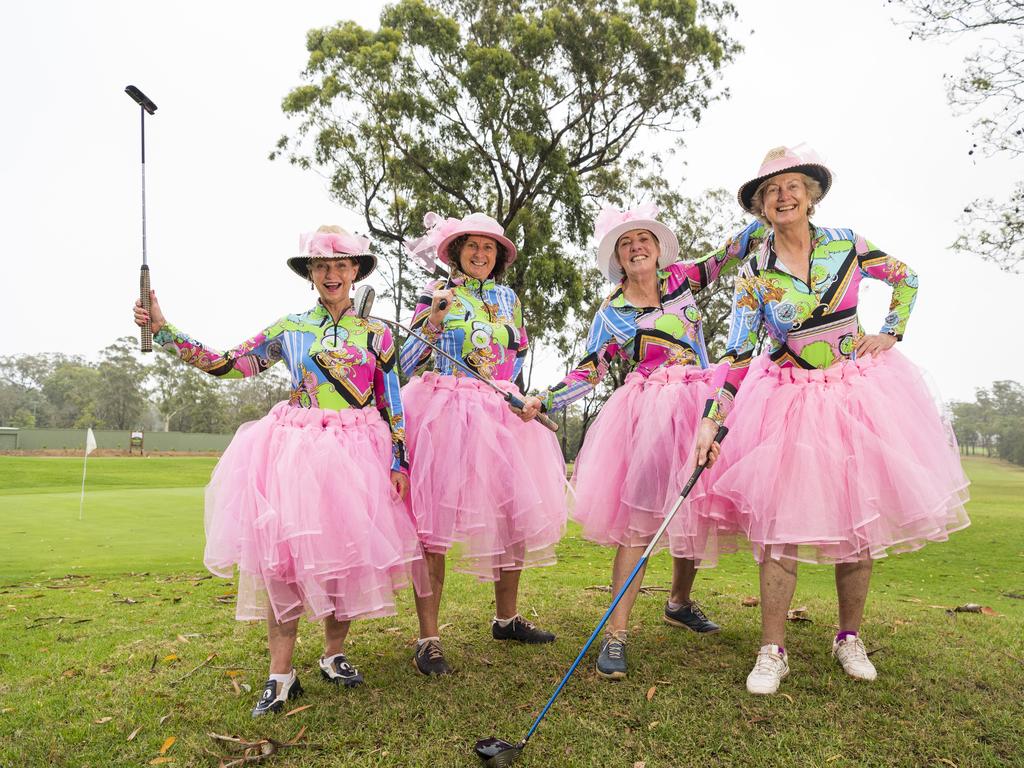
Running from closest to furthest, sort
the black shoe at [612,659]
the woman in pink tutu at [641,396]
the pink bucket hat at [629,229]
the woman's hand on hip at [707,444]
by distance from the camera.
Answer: the woman's hand on hip at [707,444] → the black shoe at [612,659] → the woman in pink tutu at [641,396] → the pink bucket hat at [629,229]

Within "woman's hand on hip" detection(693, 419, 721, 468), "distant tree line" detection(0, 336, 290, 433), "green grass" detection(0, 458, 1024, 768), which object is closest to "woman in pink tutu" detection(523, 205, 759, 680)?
"woman's hand on hip" detection(693, 419, 721, 468)

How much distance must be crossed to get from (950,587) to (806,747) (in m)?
5.52

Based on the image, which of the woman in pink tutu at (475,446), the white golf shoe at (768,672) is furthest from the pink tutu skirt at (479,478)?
the white golf shoe at (768,672)

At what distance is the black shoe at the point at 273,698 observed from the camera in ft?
11.1

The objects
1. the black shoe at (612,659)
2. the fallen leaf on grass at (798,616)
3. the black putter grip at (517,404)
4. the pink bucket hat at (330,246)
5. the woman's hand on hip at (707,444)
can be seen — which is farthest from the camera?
the fallen leaf on grass at (798,616)

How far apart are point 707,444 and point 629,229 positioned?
1.45m

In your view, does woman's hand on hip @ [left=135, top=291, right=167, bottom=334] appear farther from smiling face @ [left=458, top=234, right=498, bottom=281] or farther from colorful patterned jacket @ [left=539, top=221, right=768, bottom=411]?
colorful patterned jacket @ [left=539, top=221, right=768, bottom=411]

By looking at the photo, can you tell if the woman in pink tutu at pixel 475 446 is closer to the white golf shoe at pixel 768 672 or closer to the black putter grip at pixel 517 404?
the black putter grip at pixel 517 404

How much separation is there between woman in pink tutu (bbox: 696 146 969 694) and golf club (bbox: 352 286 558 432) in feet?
3.50

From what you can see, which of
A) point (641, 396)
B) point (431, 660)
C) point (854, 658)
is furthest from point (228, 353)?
point (854, 658)

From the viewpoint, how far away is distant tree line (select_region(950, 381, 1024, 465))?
6341 centimetres

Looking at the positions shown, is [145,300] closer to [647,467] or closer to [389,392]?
[389,392]

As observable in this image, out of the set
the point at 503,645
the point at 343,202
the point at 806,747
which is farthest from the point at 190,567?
the point at 343,202

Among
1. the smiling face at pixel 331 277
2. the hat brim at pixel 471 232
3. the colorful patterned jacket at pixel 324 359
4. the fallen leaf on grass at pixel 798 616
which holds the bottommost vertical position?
the fallen leaf on grass at pixel 798 616
